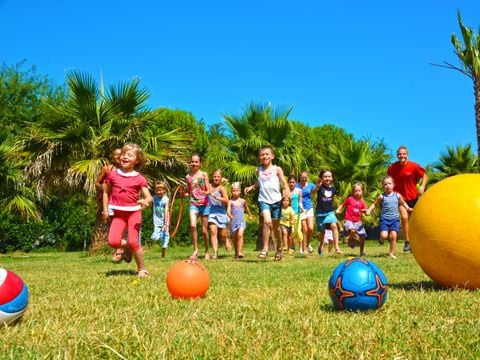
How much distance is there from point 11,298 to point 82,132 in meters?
12.9

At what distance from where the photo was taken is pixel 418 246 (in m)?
5.60

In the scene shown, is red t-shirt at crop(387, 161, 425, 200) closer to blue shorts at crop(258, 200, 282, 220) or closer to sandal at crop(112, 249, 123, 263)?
blue shorts at crop(258, 200, 282, 220)

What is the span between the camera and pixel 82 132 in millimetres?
16062

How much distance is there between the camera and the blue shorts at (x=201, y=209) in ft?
38.4

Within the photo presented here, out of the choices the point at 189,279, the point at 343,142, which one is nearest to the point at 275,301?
the point at 189,279

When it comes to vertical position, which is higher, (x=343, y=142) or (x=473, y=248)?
(x=343, y=142)

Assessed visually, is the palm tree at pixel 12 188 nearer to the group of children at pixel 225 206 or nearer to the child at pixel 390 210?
the group of children at pixel 225 206

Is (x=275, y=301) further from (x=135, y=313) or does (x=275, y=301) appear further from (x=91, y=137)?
(x=91, y=137)

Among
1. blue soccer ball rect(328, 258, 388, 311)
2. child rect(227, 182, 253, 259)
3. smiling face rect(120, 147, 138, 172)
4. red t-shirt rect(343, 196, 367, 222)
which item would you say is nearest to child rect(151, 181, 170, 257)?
child rect(227, 182, 253, 259)

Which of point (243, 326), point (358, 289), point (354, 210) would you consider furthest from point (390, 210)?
point (243, 326)

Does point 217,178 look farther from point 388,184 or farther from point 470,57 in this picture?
point 470,57

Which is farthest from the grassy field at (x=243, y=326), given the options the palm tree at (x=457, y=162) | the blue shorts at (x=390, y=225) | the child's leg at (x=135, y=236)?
the palm tree at (x=457, y=162)

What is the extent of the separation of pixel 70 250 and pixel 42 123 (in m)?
8.82

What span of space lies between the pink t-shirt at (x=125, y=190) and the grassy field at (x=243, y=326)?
6.22 feet
